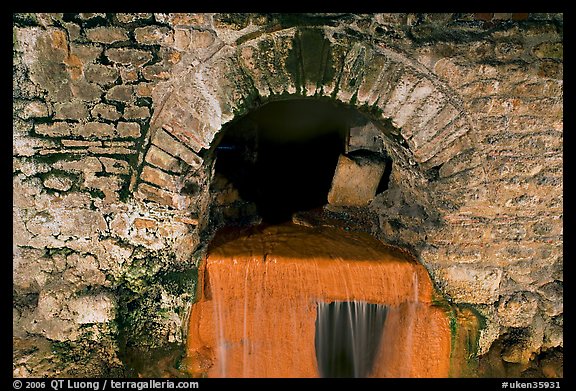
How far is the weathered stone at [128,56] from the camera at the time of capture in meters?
2.51

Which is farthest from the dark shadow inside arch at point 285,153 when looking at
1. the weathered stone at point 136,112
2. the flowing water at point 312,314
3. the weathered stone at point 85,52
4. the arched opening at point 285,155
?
the weathered stone at point 85,52

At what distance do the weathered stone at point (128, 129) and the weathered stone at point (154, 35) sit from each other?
45 centimetres

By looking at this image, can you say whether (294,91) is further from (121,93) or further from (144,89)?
(121,93)

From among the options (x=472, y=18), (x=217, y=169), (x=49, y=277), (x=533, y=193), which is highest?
(x=472, y=18)

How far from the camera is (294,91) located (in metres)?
2.54

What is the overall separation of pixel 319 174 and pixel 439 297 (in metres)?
1.84

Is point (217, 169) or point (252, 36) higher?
point (252, 36)

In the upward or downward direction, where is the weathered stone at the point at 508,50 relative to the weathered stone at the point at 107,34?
downward

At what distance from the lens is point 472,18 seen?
2488 mm

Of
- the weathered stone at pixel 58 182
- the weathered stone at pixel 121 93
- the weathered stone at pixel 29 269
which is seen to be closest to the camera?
the weathered stone at pixel 121 93

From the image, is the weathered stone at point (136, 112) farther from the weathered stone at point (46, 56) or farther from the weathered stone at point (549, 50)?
the weathered stone at point (549, 50)

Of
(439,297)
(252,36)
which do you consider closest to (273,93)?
(252,36)

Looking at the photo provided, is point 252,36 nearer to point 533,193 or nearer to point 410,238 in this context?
point 410,238

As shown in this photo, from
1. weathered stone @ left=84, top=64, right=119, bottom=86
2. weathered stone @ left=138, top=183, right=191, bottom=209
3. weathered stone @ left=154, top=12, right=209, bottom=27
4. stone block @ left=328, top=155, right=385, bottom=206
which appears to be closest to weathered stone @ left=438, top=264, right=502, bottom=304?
stone block @ left=328, top=155, right=385, bottom=206
